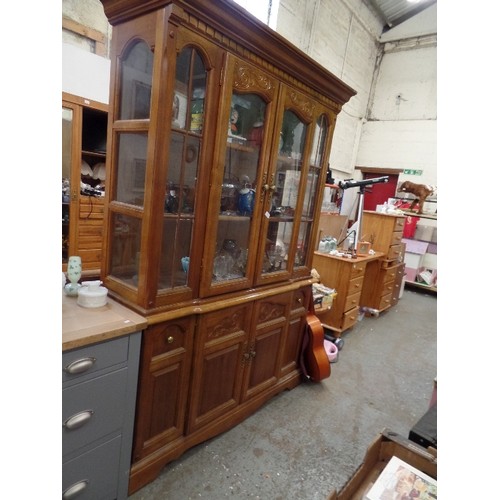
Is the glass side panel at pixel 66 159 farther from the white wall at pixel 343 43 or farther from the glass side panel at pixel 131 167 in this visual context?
the white wall at pixel 343 43

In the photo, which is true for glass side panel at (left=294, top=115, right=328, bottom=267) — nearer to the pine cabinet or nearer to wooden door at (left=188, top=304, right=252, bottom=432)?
wooden door at (left=188, top=304, right=252, bottom=432)

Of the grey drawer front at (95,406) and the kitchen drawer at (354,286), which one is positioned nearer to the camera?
the grey drawer front at (95,406)

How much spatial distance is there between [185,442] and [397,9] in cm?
700

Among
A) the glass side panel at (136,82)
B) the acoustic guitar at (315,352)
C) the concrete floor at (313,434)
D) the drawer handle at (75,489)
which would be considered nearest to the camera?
the drawer handle at (75,489)

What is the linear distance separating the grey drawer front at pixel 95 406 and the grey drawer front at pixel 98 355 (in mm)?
39

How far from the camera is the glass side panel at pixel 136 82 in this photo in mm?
1305

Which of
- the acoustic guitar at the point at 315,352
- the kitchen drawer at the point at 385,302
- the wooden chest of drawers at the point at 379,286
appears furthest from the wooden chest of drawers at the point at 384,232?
the acoustic guitar at the point at 315,352

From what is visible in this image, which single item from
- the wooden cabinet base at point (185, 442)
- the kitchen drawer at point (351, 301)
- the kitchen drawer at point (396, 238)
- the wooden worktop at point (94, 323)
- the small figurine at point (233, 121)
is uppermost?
the small figurine at point (233, 121)

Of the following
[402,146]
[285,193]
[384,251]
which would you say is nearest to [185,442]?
[285,193]

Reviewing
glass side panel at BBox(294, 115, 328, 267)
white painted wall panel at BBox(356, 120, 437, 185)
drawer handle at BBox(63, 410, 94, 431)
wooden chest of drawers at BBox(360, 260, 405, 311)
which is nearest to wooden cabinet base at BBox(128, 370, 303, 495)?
drawer handle at BBox(63, 410, 94, 431)

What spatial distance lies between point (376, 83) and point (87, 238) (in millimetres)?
5870

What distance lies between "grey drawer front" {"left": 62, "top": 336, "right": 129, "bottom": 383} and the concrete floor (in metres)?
0.72

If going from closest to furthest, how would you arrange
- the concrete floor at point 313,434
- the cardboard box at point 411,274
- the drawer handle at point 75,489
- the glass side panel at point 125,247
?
the drawer handle at point 75,489 < the glass side panel at point 125,247 < the concrete floor at point 313,434 < the cardboard box at point 411,274

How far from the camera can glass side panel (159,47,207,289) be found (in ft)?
4.36
